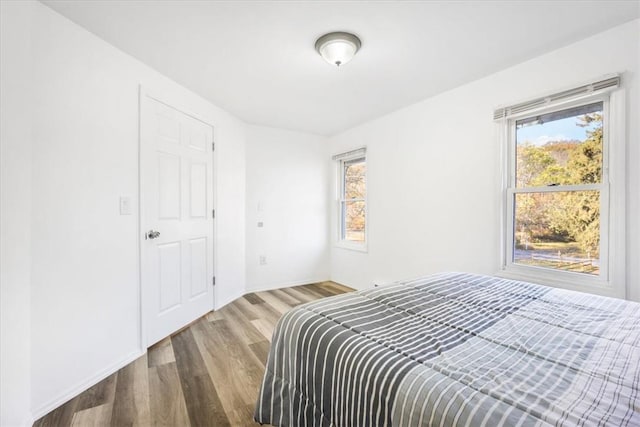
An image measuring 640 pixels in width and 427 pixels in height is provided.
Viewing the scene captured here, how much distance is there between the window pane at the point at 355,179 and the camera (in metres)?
4.04

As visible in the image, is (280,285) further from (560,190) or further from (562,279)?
(560,190)

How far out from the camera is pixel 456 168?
270cm

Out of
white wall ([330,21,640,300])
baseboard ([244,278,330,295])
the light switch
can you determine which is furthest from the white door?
white wall ([330,21,640,300])

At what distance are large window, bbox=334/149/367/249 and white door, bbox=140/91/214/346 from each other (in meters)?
1.98

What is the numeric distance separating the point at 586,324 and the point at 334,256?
11.1ft

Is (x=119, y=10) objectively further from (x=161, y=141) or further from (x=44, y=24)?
(x=161, y=141)

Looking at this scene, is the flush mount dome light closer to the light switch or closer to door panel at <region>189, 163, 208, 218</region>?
door panel at <region>189, 163, 208, 218</region>

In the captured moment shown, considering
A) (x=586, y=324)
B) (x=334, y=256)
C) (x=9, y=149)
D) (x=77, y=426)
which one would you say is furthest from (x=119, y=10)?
(x=334, y=256)

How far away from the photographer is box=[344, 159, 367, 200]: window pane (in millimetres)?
4043

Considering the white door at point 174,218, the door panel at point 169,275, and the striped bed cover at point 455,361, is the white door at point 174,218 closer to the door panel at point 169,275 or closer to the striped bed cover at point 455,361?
the door panel at point 169,275

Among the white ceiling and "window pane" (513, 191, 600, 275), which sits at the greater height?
the white ceiling

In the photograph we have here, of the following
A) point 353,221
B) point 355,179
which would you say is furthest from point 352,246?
point 355,179

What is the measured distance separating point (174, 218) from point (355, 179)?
8.27 feet

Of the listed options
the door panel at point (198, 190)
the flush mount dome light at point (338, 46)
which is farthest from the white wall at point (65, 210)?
the flush mount dome light at point (338, 46)
